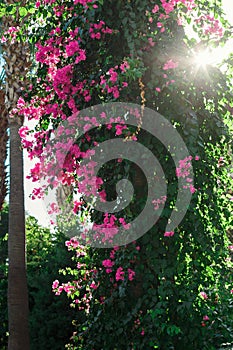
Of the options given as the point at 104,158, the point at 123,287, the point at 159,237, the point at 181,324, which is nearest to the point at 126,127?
the point at 104,158

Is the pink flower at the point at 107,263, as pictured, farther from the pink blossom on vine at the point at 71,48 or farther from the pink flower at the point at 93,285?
the pink blossom on vine at the point at 71,48

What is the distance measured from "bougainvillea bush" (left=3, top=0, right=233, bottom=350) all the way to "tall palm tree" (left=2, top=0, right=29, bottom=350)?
2389mm

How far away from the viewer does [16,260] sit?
6.63m

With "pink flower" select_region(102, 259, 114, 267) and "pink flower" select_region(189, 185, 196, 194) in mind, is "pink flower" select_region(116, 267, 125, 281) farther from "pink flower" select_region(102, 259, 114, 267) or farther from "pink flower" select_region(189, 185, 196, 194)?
"pink flower" select_region(189, 185, 196, 194)

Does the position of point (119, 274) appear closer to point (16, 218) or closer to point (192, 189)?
point (192, 189)

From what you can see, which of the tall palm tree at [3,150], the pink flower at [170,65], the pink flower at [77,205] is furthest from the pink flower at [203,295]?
the tall palm tree at [3,150]

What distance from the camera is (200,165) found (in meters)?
3.28

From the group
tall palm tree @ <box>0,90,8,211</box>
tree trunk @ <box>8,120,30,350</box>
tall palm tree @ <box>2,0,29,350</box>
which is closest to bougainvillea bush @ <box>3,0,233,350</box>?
tall palm tree @ <box>2,0,29,350</box>

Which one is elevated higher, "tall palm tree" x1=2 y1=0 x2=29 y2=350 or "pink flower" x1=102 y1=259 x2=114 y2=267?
"tall palm tree" x1=2 y1=0 x2=29 y2=350

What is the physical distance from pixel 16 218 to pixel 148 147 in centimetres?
404

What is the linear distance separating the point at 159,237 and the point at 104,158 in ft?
2.22

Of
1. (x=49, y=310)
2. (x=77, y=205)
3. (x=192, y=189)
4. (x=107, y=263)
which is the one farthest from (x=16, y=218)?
(x=192, y=189)

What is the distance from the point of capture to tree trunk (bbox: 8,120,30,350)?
20.3 feet

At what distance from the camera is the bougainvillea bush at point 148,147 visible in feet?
10.5
